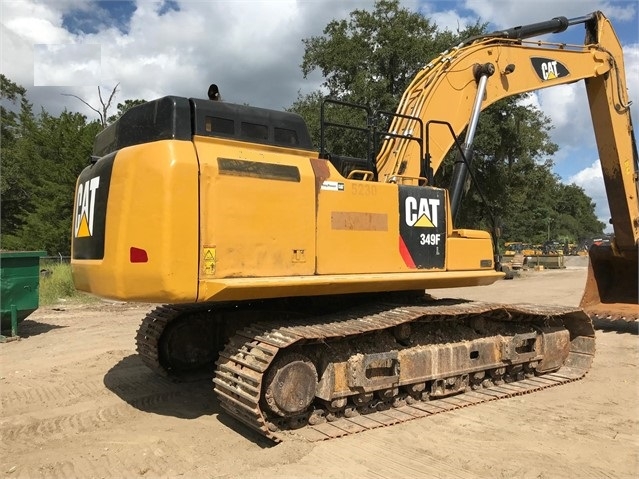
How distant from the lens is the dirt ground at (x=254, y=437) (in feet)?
13.1

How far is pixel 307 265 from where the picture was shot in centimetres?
473

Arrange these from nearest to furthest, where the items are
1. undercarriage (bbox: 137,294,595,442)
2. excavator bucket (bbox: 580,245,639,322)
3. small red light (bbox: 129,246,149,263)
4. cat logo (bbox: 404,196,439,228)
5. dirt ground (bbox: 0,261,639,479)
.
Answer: dirt ground (bbox: 0,261,639,479), small red light (bbox: 129,246,149,263), undercarriage (bbox: 137,294,595,442), cat logo (bbox: 404,196,439,228), excavator bucket (bbox: 580,245,639,322)

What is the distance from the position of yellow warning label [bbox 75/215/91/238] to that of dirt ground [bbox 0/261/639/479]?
164cm

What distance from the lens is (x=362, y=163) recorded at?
558 cm

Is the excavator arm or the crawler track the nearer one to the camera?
the crawler track

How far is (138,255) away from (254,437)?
5.77 ft

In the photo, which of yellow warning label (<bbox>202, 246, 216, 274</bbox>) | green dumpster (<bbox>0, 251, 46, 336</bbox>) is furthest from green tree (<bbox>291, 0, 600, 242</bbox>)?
yellow warning label (<bbox>202, 246, 216, 274</bbox>)

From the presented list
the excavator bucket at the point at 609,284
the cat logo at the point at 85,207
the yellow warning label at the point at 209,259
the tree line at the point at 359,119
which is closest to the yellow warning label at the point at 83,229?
the cat logo at the point at 85,207

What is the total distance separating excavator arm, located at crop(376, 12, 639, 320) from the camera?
21.1 feet

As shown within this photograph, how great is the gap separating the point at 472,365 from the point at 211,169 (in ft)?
11.1

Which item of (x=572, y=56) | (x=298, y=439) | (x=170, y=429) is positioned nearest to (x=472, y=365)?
(x=298, y=439)

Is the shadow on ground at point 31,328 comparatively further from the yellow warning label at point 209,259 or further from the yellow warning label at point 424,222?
the yellow warning label at point 424,222

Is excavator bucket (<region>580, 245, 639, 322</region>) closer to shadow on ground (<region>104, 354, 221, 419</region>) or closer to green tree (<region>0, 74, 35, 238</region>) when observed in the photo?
shadow on ground (<region>104, 354, 221, 419</region>)

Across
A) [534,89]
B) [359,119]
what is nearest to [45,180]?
[359,119]
